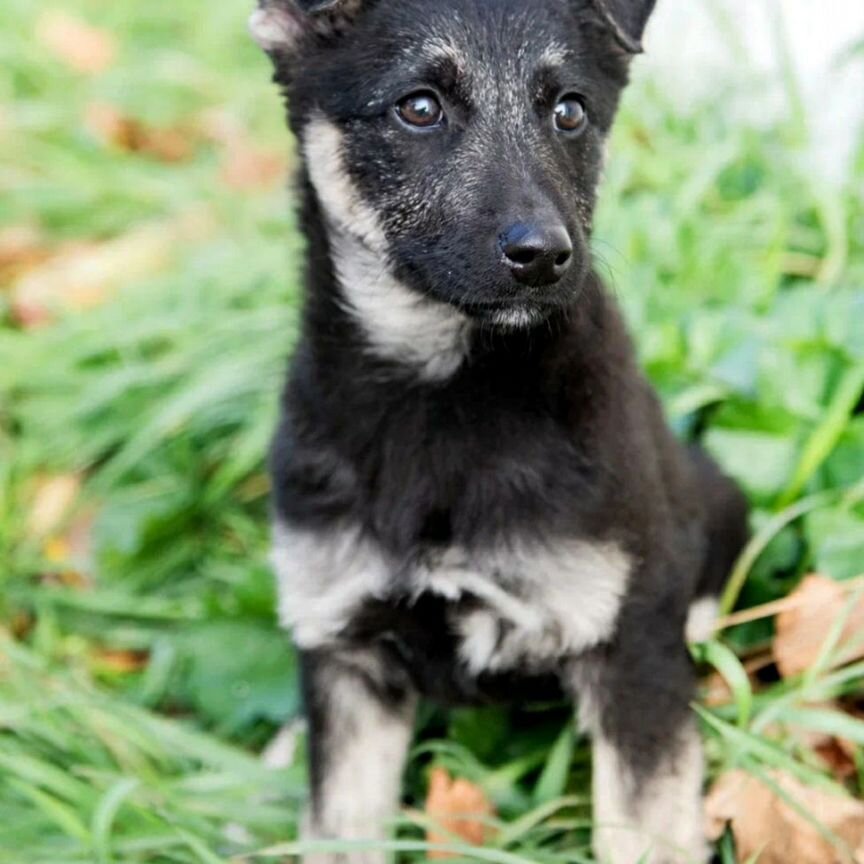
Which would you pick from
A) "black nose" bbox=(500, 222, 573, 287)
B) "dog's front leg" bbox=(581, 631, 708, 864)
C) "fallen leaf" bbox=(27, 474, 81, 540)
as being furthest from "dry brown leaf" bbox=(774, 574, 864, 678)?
"fallen leaf" bbox=(27, 474, 81, 540)

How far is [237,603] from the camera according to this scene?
453 centimetres

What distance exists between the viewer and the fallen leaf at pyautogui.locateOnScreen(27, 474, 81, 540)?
17.1ft

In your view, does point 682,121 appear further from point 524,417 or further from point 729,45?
point 524,417

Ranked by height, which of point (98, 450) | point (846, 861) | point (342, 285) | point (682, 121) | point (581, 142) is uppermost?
point (581, 142)

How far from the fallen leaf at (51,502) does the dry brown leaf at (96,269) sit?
103 centimetres

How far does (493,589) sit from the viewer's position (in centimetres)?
325

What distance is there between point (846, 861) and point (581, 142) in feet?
6.02

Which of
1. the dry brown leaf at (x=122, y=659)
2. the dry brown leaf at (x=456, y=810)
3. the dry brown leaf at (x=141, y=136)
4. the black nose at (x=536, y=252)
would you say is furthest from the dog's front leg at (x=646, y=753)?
the dry brown leaf at (x=141, y=136)

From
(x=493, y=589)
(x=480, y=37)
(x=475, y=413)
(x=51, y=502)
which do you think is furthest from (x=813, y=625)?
(x=51, y=502)

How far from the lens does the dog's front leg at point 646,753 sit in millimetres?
3299

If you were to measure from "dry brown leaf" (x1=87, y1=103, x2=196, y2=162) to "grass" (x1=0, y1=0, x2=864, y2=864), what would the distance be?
0.46 ft

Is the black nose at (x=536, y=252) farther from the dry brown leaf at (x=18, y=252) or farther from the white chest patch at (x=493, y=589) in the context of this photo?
the dry brown leaf at (x=18, y=252)

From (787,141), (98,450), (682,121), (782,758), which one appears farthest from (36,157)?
(782,758)

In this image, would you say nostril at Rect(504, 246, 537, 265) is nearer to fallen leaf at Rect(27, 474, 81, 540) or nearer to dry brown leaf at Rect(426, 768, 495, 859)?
dry brown leaf at Rect(426, 768, 495, 859)
